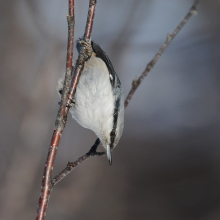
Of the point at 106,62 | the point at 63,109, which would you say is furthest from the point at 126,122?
the point at 63,109

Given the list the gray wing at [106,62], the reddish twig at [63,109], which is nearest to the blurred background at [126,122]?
the gray wing at [106,62]

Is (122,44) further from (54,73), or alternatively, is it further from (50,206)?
(50,206)

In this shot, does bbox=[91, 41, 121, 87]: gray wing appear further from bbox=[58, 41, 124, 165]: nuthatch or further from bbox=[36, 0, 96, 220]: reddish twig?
bbox=[36, 0, 96, 220]: reddish twig

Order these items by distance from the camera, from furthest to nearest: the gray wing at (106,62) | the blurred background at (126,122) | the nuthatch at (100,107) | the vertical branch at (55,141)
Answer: the blurred background at (126,122)
the gray wing at (106,62)
the nuthatch at (100,107)
the vertical branch at (55,141)

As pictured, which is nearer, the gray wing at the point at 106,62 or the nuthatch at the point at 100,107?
the nuthatch at the point at 100,107

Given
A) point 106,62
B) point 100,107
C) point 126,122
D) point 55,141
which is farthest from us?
point 126,122

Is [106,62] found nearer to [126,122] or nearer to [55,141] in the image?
[55,141]

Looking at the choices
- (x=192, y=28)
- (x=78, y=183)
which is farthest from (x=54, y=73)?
(x=192, y=28)

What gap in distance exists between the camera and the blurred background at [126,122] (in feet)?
15.4

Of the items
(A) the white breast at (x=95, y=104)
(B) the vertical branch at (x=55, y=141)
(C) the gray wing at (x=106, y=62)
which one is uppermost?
(C) the gray wing at (x=106, y=62)

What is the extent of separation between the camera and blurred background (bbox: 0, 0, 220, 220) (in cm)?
468

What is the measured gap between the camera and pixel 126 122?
5.18m

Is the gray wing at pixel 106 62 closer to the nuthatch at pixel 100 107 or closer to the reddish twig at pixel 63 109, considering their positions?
the nuthatch at pixel 100 107

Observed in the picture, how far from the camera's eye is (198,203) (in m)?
4.91
